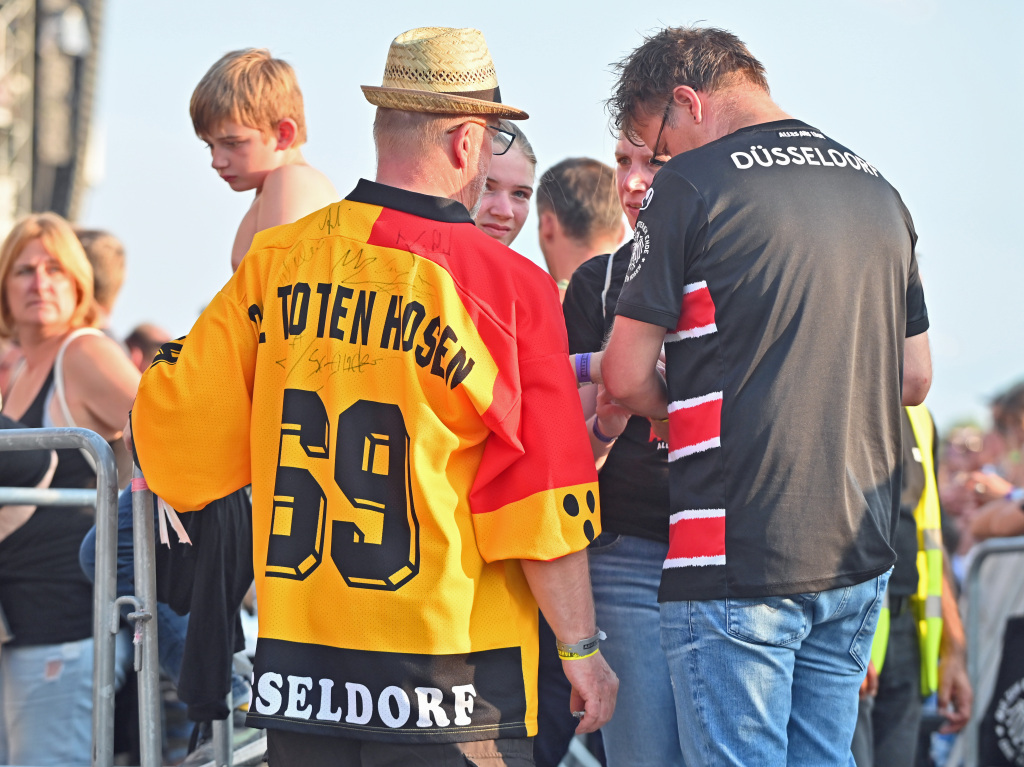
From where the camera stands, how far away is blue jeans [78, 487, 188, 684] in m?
2.59

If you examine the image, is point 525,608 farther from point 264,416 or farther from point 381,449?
point 264,416

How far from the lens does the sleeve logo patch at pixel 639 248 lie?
1942 millimetres

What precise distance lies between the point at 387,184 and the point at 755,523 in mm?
921

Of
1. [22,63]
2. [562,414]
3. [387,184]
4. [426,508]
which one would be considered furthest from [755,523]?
[22,63]

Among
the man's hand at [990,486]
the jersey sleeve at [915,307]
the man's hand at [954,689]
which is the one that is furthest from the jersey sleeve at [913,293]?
the man's hand at [990,486]

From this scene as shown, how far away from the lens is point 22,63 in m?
12.8

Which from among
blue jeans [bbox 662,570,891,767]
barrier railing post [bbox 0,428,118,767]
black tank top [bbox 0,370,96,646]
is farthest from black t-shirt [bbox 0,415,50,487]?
blue jeans [bbox 662,570,891,767]

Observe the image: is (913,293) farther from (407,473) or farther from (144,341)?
(144,341)

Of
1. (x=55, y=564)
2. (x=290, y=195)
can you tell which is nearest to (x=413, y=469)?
(x=290, y=195)

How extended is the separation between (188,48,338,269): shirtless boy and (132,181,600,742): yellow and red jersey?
994mm

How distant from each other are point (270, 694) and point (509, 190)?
176cm

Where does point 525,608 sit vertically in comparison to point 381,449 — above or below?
below

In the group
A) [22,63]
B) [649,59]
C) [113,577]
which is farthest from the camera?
[22,63]

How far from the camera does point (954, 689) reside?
12.3 feet
